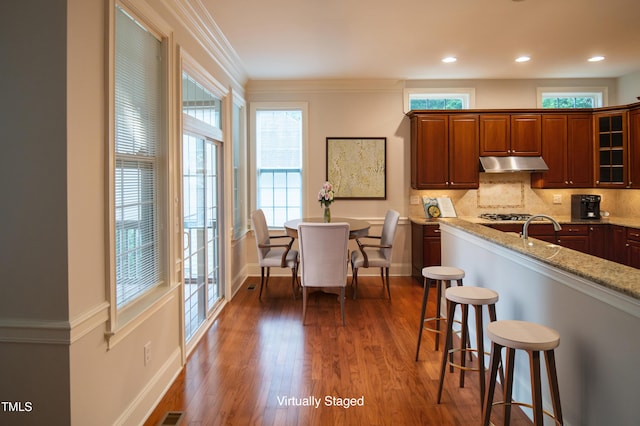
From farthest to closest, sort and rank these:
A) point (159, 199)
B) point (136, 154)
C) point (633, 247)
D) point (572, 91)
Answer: point (572, 91) < point (633, 247) < point (159, 199) < point (136, 154)

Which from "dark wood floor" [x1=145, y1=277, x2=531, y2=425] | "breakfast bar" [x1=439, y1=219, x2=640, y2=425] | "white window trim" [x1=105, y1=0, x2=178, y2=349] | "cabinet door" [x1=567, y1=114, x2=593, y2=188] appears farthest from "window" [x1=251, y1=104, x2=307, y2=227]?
"cabinet door" [x1=567, y1=114, x2=593, y2=188]

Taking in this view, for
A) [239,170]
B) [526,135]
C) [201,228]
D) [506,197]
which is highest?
[526,135]

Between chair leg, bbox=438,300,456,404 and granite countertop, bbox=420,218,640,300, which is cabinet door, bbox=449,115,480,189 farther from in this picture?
chair leg, bbox=438,300,456,404

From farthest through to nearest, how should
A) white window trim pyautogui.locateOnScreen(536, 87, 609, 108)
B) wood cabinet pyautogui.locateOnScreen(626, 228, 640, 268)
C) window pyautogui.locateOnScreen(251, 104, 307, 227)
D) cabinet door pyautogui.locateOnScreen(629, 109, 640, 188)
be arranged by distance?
window pyautogui.locateOnScreen(251, 104, 307, 227) < white window trim pyautogui.locateOnScreen(536, 87, 609, 108) < cabinet door pyautogui.locateOnScreen(629, 109, 640, 188) < wood cabinet pyautogui.locateOnScreen(626, 228, 640, 268)

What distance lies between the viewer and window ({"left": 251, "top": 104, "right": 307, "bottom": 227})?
19.1 ft

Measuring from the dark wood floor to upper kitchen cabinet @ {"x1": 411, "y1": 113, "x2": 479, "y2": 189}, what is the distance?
1.90 m

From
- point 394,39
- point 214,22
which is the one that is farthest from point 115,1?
point 394,39

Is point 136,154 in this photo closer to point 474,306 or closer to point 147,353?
point 147,353

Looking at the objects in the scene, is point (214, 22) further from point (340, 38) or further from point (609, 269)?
point (609, 269)

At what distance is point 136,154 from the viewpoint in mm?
2398

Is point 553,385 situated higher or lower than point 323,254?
lower

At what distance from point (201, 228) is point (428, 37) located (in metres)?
2.91

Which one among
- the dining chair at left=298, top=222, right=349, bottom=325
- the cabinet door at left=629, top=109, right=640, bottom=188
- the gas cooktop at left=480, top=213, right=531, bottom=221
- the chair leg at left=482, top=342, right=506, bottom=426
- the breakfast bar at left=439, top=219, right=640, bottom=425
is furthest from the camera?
the gas cooktop at left=480, top=213, right=531, bottom=221

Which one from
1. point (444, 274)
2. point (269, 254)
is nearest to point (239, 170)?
point (269, 254)
